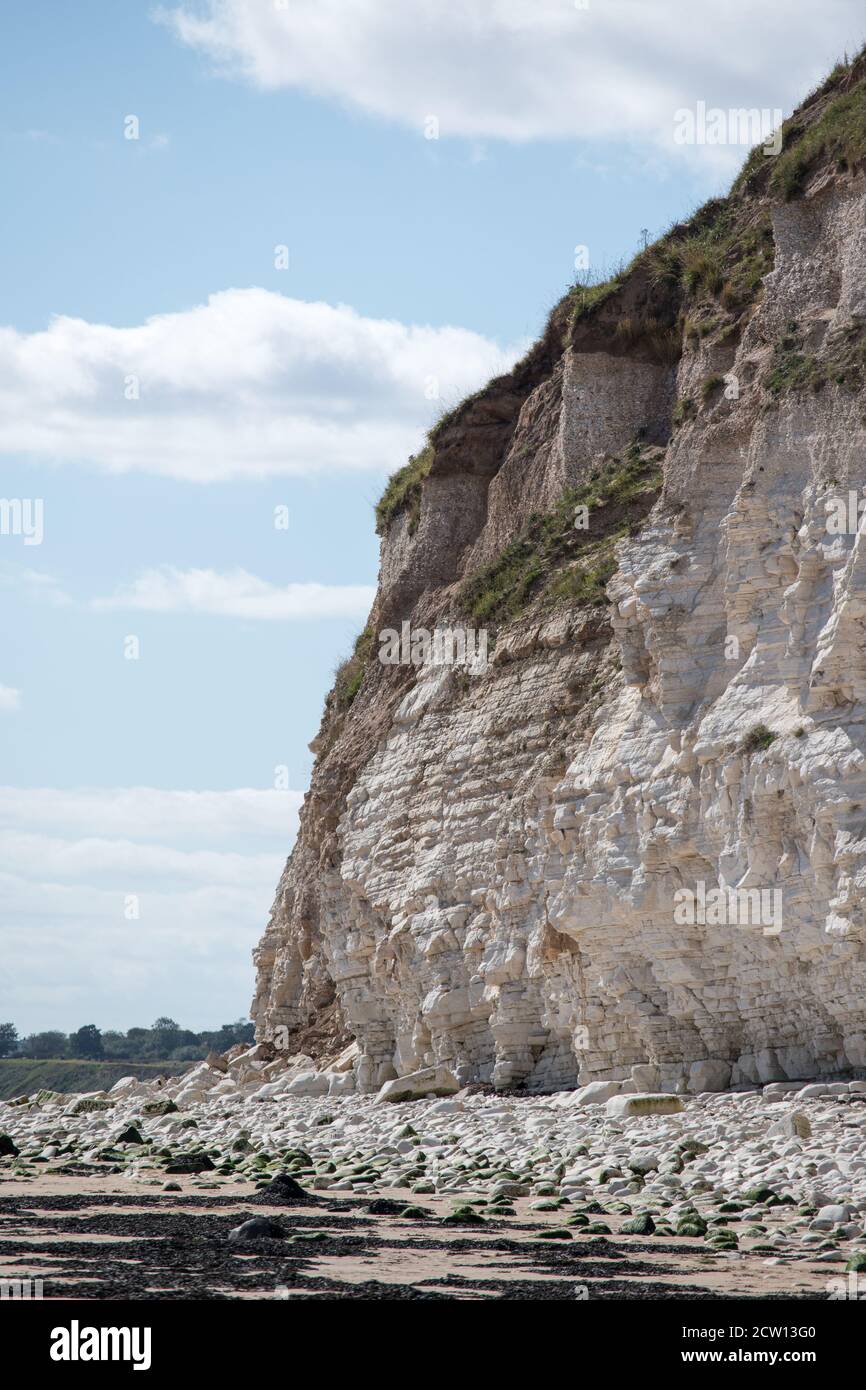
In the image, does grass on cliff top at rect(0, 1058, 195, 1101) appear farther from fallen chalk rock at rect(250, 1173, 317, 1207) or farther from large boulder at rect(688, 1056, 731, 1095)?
fallen chalk rock at rect(250, 1173, 317, 1207)

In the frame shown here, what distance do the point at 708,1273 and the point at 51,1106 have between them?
31950mm

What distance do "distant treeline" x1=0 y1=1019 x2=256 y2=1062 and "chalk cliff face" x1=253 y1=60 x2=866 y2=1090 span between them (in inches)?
3053

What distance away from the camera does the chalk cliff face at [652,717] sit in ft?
73.9

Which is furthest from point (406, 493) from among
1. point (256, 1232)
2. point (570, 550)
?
Answer: point (256, 1232)

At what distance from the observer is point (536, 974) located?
1093 inches

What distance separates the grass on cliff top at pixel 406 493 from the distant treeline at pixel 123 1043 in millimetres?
72976

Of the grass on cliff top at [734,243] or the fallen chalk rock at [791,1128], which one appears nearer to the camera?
the fallen chalk rock at [791,1128]

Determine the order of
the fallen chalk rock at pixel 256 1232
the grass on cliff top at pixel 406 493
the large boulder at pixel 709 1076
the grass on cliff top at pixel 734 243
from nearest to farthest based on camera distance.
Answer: the fallen chalk rock at pixel 256 1232, the large boulder at pixel 709 1076, the grass on cliff top at pixel 734 243, the grass on cliff top at pixel 406 493

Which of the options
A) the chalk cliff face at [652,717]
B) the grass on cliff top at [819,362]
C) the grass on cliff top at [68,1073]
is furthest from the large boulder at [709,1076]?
the grass on cliff top at [68,1073]

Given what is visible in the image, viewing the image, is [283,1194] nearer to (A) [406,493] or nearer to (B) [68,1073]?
(A) [406,493]

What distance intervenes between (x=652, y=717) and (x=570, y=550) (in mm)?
7105

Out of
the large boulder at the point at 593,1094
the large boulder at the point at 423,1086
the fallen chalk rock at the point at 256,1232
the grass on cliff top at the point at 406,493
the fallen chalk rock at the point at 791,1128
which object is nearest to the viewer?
the fallen chalk rock at the point at 256,1232

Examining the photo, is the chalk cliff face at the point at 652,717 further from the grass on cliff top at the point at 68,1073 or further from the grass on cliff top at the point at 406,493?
the grass on cliff top at the point at 68,1073

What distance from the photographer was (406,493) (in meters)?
41.7
